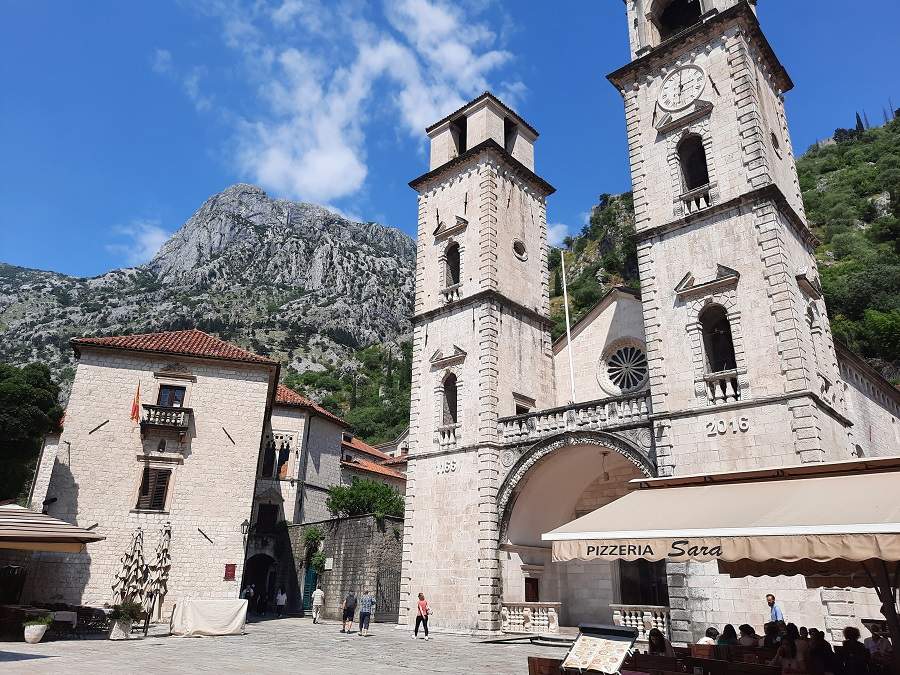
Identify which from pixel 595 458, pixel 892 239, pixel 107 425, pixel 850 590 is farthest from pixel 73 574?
pixel 892 239

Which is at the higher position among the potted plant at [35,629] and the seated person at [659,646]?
the seated person at [659,646]

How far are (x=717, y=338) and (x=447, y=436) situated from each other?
1023 centimetres

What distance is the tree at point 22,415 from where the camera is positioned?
24109 millimetres

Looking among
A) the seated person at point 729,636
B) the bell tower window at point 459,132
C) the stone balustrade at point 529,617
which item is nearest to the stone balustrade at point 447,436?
the stone balustrade at point 529,617

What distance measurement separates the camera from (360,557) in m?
27.4

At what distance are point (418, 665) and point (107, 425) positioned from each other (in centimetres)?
1713

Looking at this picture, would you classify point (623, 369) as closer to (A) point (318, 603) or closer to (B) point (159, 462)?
(A) point (318, 603)

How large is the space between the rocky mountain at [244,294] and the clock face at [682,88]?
82.1m

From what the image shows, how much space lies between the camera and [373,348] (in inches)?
4306

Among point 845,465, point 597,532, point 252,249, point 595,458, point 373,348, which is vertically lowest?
point 597,532

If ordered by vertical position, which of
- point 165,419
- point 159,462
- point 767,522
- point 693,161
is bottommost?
point 767,522

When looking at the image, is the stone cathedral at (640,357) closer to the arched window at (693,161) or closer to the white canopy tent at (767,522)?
the arched window at (693,161)

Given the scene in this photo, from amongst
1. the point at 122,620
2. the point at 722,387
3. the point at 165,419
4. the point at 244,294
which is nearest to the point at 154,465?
the point at 165,419

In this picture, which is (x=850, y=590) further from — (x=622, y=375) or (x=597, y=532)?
(x=622, y=375)
